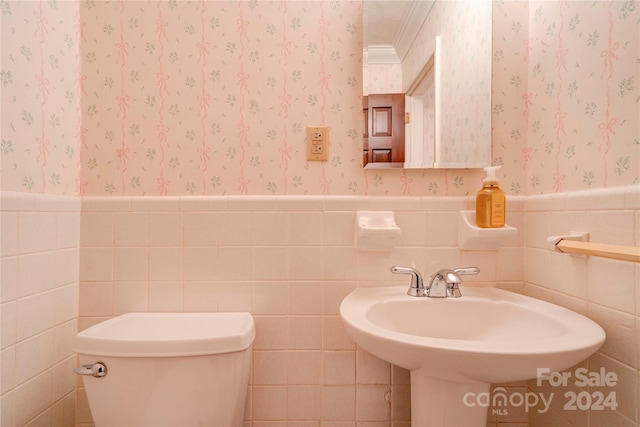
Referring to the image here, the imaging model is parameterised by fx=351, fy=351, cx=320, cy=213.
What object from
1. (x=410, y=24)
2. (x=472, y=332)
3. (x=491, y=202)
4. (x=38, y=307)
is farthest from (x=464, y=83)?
(x=38, y=307)

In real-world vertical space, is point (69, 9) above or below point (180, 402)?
above

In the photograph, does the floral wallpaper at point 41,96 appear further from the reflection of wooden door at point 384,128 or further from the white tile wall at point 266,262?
the reflection of wooden door at point 384,128

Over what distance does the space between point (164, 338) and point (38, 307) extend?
40 centimetres

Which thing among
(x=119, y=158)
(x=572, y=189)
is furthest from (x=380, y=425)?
(x=119, y=158)

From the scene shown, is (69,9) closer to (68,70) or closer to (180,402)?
(68,70)

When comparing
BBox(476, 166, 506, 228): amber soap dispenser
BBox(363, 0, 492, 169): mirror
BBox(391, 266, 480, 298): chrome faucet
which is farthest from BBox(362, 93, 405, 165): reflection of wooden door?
BBox(391, 266, 480, 298): chrome faucet

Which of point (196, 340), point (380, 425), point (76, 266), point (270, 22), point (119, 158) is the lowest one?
point (380, 425)

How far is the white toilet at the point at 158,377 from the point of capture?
2.84 ft

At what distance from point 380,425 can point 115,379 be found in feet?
2.59

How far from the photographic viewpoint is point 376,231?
104 centimetres

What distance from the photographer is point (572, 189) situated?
949mm

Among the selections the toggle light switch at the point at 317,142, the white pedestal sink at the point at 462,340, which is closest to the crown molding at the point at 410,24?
the toggle light switch at the point at 317,142

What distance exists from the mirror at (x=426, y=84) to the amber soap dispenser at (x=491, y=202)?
10 centimetres

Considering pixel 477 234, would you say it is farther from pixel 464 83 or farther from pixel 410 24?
pixel 410 24
